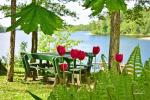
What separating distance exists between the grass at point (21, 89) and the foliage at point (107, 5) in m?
9.96

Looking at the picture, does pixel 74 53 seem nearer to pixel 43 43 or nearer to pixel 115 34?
pixel 115 34

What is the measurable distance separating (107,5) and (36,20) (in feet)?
0.84

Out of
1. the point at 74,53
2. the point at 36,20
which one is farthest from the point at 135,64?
the point at 74,53

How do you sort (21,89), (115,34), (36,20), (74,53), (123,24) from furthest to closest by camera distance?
(123,24), (115,34), (21,89), (74,53), (36,20)

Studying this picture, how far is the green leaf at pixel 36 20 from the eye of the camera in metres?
1.34

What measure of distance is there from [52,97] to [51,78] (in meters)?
14.5

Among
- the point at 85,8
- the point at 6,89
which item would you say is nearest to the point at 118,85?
the point at 85,8

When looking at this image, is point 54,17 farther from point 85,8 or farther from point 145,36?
point 145,36

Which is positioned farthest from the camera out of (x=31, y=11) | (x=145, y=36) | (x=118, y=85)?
(x=145, y=36)

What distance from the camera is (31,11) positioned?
4.49ft

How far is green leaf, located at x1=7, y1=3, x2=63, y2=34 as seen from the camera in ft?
4.39

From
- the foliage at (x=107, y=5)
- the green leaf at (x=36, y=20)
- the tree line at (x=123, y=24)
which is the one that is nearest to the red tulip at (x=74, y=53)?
the tree line at (x=123, y=24)

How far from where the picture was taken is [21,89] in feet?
45.5

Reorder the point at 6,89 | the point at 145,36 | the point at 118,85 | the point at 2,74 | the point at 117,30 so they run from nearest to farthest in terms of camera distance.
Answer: the point at 118,85 → the point at 6,89 → the point at 117,30 → the point at 2,74 → the point at 145,36
